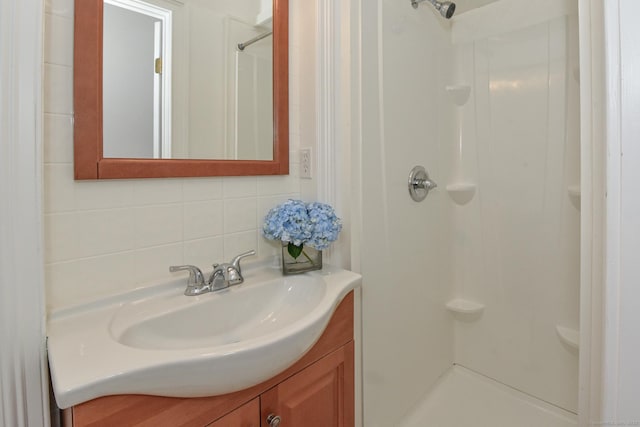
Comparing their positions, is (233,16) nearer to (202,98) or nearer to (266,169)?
(202,98)

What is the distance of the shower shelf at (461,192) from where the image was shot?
169 centimetres

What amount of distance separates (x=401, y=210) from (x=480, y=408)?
3.22ft

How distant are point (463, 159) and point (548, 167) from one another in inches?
14.8

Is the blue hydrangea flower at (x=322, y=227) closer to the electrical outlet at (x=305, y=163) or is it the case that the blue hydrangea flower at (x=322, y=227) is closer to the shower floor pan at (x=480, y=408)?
the electrical outlet at (x=305, y=163)

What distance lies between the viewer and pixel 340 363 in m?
1.02

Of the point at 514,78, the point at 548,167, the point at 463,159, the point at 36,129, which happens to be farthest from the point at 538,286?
the point at 36,129

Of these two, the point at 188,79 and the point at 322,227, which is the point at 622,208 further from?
the point at 188,79

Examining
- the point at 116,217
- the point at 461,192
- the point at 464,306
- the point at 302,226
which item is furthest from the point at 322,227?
the point at 464,306

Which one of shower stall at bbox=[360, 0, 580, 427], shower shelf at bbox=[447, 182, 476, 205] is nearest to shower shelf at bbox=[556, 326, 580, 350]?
shower stall at bbox=[360, 0, 580, 427]

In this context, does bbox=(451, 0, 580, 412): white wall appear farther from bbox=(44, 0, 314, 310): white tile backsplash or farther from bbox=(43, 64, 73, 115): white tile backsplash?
bbox=(43, 64, 73, 115): white tile backsplash

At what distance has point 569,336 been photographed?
142cm

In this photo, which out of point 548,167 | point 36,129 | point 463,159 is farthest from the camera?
point 463,159

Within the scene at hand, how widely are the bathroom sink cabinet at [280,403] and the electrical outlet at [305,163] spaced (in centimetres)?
46

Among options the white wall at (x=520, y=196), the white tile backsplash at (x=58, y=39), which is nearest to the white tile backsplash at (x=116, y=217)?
the white tile backsplash at (x=58, y=39)
